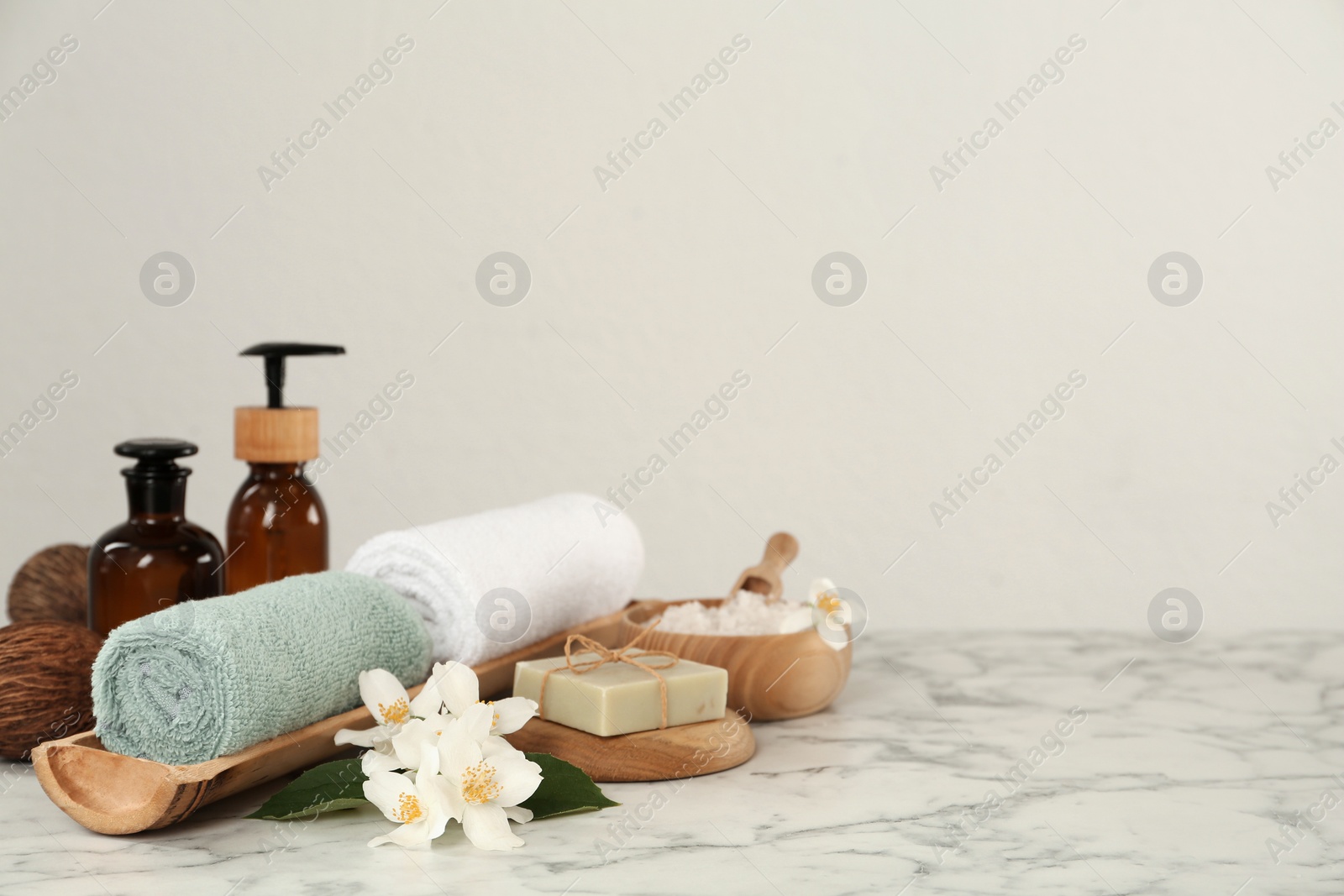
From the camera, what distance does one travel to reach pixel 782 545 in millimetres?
1179

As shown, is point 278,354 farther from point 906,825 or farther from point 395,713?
point 906,825

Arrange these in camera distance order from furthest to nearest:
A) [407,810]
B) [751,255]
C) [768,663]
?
[751,255], [768,663], [407,810]

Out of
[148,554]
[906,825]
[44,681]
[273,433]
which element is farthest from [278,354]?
[906,825]

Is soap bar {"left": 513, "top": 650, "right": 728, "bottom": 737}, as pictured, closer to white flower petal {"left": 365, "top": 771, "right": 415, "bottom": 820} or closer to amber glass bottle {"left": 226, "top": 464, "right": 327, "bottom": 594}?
white flower petal {"left": 365, "top": 771, "right": 415, "bottom": 820}

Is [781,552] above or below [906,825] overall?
above

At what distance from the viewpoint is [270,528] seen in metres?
1.04

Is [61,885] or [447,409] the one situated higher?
[447,409]

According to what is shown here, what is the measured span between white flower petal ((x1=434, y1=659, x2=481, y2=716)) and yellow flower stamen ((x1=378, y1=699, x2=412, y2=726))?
1.3 inches

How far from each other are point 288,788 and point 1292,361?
57.2 inches

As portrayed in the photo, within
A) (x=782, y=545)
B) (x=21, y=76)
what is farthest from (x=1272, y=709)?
(x=21, y=76)

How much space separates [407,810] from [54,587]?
53cm

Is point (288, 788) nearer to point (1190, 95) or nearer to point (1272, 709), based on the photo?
point (1272, 709)

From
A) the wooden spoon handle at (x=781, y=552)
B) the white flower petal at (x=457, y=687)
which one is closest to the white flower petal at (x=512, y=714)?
the white flower petal at (x=457, y=687)

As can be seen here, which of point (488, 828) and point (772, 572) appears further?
point (772, 572)
